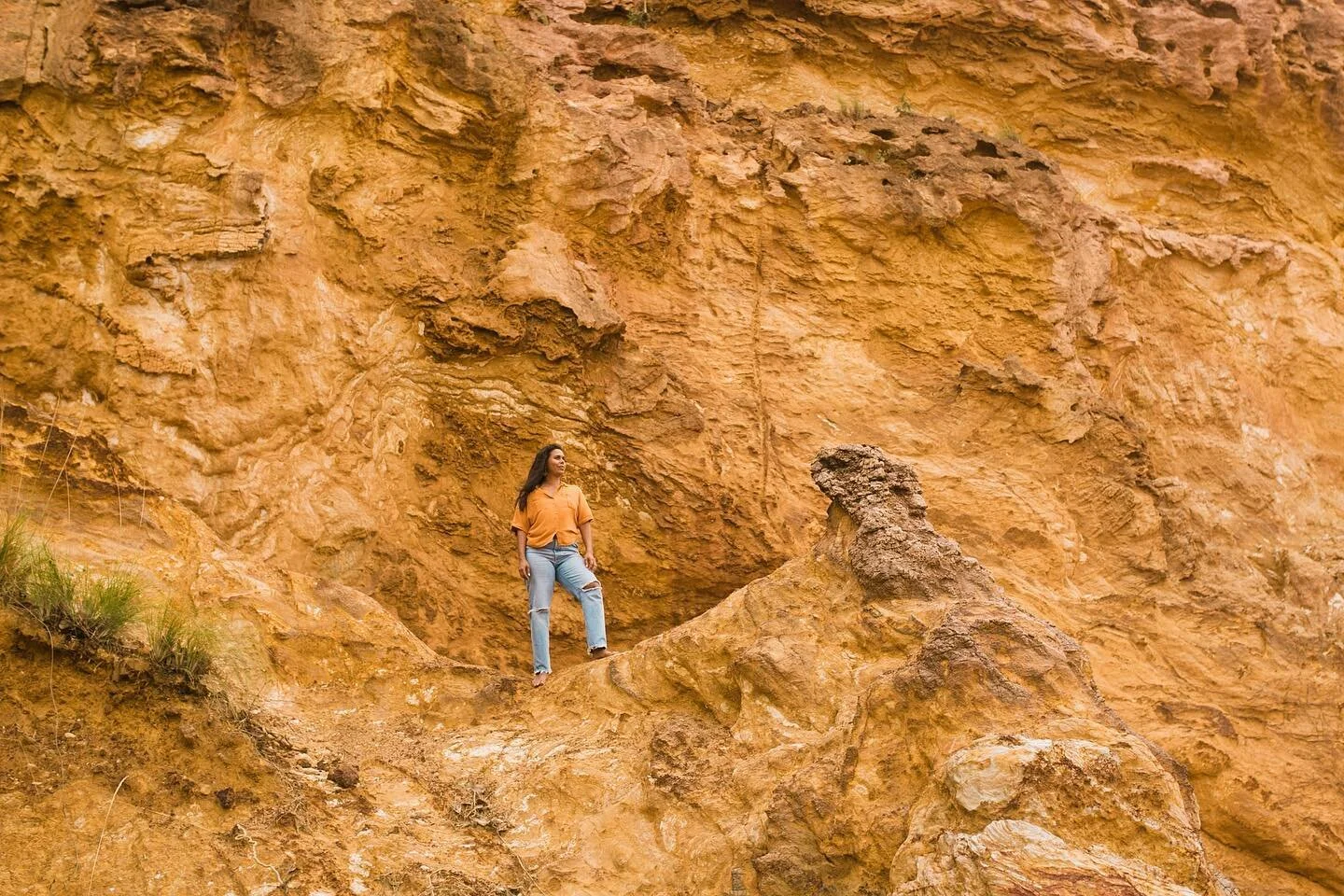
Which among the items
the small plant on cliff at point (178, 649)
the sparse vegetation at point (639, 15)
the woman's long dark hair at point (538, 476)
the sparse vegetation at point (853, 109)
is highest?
the sparse vegetation at point (639, 15)

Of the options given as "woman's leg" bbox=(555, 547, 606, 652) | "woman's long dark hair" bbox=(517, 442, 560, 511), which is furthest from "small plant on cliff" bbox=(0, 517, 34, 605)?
"woman's leg" bbox=(555, 547, 606, 652)

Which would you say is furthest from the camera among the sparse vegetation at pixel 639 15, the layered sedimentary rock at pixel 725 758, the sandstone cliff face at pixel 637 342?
the sparse vegetation at pixel 639 15

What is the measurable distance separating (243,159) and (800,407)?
151 inches

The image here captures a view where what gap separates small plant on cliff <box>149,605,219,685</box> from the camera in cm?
492

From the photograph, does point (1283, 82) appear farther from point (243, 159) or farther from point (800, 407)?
point (243, 159)

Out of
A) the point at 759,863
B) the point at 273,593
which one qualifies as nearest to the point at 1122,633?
the point at 759,863

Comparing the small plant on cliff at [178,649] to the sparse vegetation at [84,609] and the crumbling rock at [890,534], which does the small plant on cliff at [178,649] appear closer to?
the sparse vegetation at [84,609]

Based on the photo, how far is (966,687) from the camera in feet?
15.7

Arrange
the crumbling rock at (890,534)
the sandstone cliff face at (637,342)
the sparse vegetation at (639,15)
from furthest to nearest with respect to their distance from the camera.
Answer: the sparse vegetation at (639,15)
the sandstone cliff face at (637,342)
the crumbling rock at (890,534)

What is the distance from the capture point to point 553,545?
7.02 metres

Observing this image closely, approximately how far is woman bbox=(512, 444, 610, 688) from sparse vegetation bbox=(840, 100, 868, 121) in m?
4.34

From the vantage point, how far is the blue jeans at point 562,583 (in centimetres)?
679

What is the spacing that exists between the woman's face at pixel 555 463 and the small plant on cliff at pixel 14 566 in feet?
8.93

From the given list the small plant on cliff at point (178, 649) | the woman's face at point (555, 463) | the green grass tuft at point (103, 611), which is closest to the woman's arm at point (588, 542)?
the woman's face at point (555, 463)
